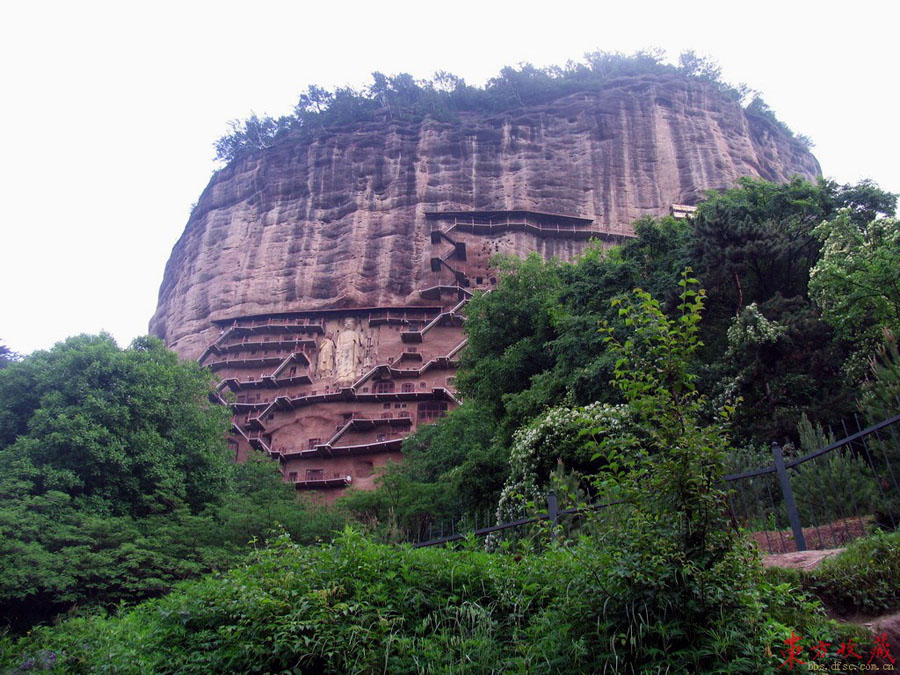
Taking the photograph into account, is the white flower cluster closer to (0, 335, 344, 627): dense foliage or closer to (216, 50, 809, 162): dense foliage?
(0, 335, 344, 627): dense foliage

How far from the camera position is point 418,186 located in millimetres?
49781

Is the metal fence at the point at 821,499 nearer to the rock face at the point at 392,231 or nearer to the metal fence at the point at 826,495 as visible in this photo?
the metal fence at the point at 826,495

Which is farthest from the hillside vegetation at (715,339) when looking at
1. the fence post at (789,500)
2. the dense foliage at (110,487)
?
the dense foliage at (110,487)

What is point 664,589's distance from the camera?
165 inches

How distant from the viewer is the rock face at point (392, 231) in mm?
40344

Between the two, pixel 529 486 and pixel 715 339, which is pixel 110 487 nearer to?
pixel 529 486

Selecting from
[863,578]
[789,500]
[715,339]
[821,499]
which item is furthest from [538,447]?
[863,578]

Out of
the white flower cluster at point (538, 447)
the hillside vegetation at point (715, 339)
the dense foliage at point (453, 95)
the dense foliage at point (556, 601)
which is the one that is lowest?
the dense foliage at point (556, 601)

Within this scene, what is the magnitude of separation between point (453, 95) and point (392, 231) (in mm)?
16410

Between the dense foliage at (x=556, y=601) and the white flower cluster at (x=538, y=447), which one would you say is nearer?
the dense foliage at (x=556, y=601)

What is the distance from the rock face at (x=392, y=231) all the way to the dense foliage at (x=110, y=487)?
501 inches

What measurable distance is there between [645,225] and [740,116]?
127 ft

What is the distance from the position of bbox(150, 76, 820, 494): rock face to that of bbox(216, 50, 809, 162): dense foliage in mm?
1840

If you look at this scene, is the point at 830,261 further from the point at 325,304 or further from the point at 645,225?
the point at 325,304
